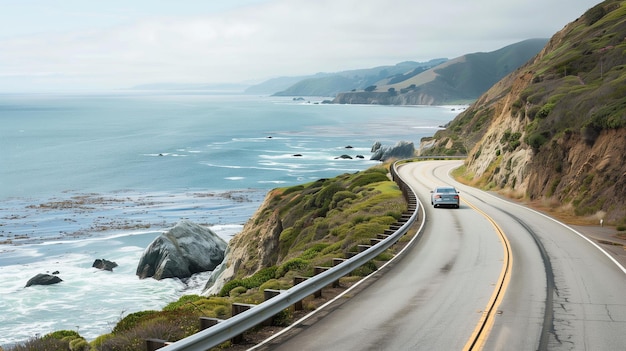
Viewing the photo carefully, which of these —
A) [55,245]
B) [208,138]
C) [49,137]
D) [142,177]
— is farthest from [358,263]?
[49,137]

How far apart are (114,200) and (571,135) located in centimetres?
6331

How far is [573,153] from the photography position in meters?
43.2

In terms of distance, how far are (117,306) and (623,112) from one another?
3420 cm

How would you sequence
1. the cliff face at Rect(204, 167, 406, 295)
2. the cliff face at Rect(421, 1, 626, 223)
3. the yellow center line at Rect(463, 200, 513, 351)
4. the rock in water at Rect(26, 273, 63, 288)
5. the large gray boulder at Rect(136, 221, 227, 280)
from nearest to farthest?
the yellow center line at Rect(463, 200, 513, 351) < the cliff face at Rect(204, 167, 406, 295) < the cliff face at Rect(421, 1, 626, 223) < the rock in water at Rect(26, 273, 63, 288) < the large gray boulder at Rect(136, 221, 227, 280)

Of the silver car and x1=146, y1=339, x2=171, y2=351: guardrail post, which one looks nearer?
x1=146, y1=339, x2=171, y2=351: guardrail post

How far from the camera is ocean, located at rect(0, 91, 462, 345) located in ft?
145

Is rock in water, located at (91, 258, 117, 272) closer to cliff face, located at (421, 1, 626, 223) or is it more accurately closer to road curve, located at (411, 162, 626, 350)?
cliff face, located at (421, 1, 626, 223)

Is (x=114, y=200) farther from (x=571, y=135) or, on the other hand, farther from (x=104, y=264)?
(x=571, y=135)

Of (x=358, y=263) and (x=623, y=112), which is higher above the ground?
(x=623, y=112)

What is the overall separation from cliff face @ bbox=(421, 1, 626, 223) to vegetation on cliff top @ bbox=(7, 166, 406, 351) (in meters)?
10.9

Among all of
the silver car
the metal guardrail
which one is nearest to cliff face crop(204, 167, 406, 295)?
the silver car

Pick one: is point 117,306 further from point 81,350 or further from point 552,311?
point 552,311

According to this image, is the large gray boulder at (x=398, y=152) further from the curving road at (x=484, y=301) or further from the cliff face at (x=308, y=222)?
the curving road at (x=484, y=301)

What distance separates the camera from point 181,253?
52.3m
